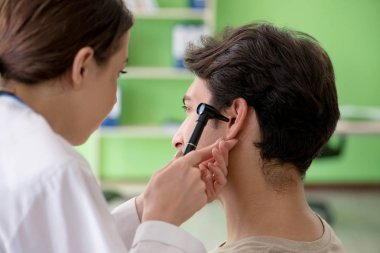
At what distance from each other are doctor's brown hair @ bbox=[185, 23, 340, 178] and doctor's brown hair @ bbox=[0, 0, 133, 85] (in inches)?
14.3

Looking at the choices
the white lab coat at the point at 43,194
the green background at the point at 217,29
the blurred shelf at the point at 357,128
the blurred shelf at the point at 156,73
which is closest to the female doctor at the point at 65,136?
the white lab coat at the point at 43,194

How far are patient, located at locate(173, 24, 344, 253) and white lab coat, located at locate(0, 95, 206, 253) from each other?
1.09ft

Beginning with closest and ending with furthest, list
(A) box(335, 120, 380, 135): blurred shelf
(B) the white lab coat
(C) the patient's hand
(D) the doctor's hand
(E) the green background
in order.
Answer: (B) the white lab coat
(D) the doctor's hand
(C) the patient's hand
(A) box(335, 120, 380, 135): blurred shelf
(E) the green background

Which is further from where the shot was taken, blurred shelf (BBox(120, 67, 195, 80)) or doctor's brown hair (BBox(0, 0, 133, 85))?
blurred shelf (BBox(120, 67, 195, 80))

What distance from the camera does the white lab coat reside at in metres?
0.93

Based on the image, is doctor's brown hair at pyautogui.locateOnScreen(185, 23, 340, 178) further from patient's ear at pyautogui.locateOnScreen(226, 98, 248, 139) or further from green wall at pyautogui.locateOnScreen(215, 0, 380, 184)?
green wall at pyautogui.locateOnScreen(215, 0, 380, 184)

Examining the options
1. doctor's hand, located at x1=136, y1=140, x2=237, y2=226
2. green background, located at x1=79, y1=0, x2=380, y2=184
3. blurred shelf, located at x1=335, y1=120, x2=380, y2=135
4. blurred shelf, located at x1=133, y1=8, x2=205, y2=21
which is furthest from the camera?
green background, located at x1=79, y1=0, x2=380, y2=184

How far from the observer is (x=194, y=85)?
55.2 inches

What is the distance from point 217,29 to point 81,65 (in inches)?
160

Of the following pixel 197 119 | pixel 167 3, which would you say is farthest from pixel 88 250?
pixel 167 3

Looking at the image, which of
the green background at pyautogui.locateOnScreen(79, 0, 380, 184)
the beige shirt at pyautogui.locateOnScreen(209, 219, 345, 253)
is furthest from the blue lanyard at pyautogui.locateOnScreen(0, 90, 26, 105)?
the green background at pyautogui.locateOnScreen(79, 0, 380, 184)

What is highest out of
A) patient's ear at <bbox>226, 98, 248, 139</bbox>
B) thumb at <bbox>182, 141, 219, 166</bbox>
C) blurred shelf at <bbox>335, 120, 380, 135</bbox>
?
patient's ear at <bbox>226, 98, 248, 139</bbox>

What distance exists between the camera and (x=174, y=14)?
15.6 feet

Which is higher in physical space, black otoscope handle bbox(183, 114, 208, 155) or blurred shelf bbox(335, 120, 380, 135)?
black otoscope handle bbox(183, 114, 208, 155)
